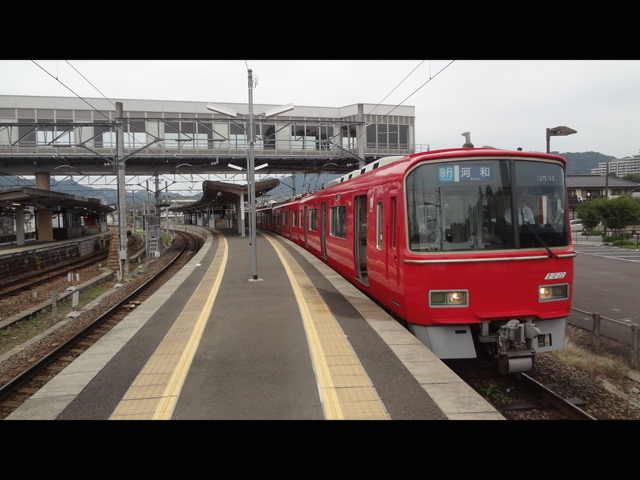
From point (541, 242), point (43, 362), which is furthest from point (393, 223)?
point (43, 362)

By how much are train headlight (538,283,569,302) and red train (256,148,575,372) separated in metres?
0.01

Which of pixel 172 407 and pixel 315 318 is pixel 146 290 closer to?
pixel 315 318

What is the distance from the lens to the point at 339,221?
39.7 feet

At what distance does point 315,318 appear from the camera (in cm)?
780

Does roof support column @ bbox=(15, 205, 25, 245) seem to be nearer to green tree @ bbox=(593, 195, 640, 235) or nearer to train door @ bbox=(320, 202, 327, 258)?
train door @ bbox=(320, 202, 327, 258)

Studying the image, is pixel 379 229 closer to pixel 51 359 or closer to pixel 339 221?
pixel 339 221

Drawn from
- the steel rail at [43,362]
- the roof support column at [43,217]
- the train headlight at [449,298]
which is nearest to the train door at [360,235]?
the train headlight at [449,298]

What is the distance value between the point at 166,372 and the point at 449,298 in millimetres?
3628

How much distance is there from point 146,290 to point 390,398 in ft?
37.0

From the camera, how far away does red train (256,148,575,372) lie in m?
6.02

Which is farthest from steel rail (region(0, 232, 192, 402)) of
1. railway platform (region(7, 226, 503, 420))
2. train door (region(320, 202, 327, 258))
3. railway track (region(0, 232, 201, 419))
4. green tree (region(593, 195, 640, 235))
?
green tree (region(593, 195, 640, 235))

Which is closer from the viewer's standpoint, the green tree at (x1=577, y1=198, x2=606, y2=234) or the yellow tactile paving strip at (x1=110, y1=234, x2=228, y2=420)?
the yellow tactile paving strip at (x1=110, y1=234, x2=228, y2=420)

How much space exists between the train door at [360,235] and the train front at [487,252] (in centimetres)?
347
